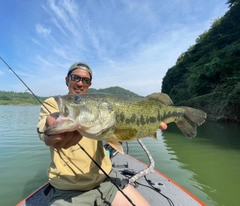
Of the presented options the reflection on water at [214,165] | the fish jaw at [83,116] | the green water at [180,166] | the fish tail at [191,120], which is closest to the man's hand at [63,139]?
the fish jaw at [83,116]

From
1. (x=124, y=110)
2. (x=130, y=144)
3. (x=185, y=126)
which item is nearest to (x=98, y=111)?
(x=124, y=110)

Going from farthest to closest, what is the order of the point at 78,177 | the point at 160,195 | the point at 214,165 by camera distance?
the point at 214,165, the point at 160,195, the point at 78,177

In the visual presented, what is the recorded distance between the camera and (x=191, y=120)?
10.5ft

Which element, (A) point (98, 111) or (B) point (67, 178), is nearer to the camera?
(A) point (98, 111)

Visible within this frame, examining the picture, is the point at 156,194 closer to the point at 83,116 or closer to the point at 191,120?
the point at 191,120

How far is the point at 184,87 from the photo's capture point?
43.2 metres

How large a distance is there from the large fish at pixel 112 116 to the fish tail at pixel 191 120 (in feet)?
1.26

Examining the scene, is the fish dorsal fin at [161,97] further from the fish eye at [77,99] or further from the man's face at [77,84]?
the man's face at [77,84]

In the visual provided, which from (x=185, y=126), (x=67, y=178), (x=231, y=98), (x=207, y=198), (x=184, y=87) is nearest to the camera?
(x=67, y=178)

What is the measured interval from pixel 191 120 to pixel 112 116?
62.4 inches

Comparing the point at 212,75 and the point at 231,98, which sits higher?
the point at 212,75

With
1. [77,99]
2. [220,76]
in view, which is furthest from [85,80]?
[220,76]

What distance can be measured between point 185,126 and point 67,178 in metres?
1.93

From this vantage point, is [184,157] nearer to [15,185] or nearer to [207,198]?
[207,198]
